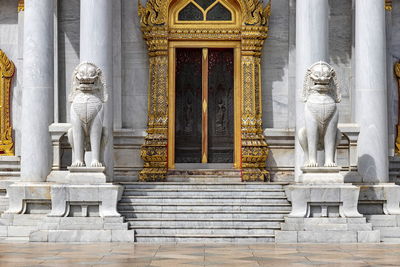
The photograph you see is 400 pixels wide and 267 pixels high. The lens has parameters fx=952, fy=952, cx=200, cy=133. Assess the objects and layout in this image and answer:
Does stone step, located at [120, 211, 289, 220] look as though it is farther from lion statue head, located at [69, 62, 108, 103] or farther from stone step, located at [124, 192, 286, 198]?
lion statue head, located at [69, 62, 108, 103]

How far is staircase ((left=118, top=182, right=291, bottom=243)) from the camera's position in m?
21.6

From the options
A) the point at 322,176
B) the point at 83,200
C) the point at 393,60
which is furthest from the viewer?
the point at 393,60

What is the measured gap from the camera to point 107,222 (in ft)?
71.3

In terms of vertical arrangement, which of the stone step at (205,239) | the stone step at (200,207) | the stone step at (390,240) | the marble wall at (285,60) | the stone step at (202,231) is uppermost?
the marble wall at (285,60)

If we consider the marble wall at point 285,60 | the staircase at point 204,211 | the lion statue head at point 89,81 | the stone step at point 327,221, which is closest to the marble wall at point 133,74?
the marble wall at point 285,60

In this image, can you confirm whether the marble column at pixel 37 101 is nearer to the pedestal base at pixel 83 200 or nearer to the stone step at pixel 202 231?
the pedestal base at pixel 83 200

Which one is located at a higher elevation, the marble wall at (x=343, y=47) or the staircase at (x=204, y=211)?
the marble wall at (x=343, y=47)

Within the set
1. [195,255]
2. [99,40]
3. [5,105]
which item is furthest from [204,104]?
[195,255]

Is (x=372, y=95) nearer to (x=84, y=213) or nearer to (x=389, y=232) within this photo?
(x=389, y=232)

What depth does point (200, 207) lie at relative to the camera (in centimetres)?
2277

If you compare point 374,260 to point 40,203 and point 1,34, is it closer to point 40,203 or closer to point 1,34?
point 40,203

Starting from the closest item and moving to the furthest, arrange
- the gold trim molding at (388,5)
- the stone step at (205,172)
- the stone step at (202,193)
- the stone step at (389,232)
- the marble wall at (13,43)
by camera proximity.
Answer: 1. the stone step at (389,232)
2. the stone step at (202,193)
3. the stone step at (205,172)
4. the gold trim molding at (388,5)
5. the marble wall at (13,43)

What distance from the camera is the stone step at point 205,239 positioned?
21406 millimetres

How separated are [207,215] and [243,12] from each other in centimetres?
776
